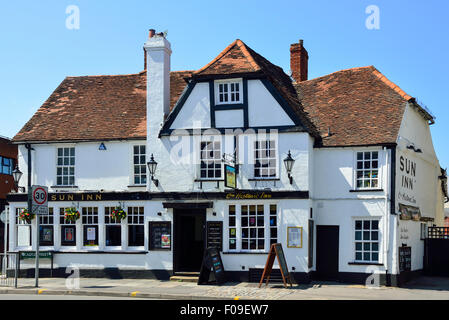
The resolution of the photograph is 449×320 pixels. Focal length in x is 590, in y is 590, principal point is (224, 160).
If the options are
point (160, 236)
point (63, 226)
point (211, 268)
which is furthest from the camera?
point (63, 226)

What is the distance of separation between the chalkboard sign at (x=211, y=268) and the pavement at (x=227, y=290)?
0.33 metres

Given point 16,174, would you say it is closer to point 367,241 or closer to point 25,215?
point 25,215

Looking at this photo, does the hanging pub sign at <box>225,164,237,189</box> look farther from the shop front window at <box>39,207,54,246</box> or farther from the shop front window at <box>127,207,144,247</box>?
the shop front window at <box>39,207,54,246</box>

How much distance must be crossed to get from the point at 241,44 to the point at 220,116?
3.67 m

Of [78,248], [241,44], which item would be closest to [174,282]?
[78,248]

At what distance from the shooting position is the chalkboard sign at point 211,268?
20.8 meters

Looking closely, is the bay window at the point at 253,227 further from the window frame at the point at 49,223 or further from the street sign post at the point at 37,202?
the window frame at the point at 49,223

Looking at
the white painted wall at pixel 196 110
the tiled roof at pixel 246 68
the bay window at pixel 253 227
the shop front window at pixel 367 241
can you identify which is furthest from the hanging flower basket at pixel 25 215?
the shop front window at pixel 367 241

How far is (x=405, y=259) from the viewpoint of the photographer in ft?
73.9

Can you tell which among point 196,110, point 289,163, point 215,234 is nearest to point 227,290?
point 215,234

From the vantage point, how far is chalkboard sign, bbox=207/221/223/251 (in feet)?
72.7

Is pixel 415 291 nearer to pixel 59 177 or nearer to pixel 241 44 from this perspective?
pixel 241 44

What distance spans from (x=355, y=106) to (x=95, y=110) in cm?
1113
